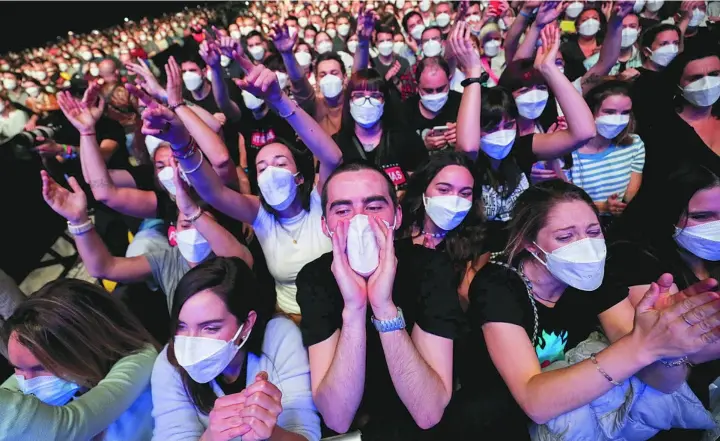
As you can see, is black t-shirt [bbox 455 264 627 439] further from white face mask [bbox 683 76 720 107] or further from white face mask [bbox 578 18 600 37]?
white face mask [bbox 578 18 600 37]

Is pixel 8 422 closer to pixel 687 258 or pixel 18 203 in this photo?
pixel 687 258

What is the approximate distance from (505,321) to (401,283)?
0.39 metres

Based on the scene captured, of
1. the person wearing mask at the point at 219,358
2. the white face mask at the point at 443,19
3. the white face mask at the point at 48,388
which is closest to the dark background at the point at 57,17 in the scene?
the white face mask at the point at 443,19

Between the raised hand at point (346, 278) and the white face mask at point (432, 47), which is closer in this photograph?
the raised hand at point (346, 278)

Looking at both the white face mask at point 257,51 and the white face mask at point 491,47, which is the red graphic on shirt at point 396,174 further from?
the white face mask at point 257,51

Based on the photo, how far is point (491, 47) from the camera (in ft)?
15.0

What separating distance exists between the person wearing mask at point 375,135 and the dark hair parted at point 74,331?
62.7 inches

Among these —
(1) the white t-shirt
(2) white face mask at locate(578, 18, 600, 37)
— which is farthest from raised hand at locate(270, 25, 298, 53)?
(2) white face mask at locate(578, 18, 600, 37)

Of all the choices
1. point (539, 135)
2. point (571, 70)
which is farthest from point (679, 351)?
point (571, 70)

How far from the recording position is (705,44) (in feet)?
8.37

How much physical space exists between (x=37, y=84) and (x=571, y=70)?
804cm

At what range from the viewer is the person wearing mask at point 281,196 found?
73.2 inches

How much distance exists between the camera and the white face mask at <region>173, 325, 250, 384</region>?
52.6 inches

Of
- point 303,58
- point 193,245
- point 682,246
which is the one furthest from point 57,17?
point 682,246
